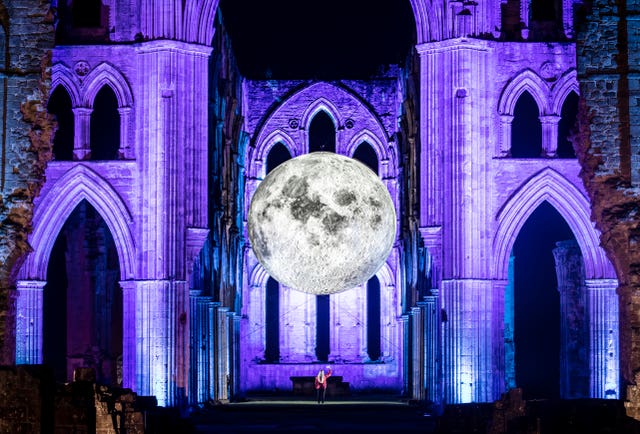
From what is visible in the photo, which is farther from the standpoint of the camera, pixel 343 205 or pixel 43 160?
pixel 343 205

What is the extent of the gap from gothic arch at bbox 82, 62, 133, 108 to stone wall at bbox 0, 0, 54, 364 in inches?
364

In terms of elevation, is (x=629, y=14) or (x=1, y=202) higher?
(x=629, y=14)

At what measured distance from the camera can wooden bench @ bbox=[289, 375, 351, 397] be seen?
1644 inches

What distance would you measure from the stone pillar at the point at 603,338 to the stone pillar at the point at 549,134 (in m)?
3.14

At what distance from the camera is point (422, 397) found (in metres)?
36.7

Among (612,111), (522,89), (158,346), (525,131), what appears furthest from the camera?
(525,131)

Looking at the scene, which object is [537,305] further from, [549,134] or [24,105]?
[24,105]

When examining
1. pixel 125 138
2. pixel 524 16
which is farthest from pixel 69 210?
pixel 524 16

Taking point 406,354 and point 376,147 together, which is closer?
point 406,354

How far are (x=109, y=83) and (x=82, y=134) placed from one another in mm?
1347

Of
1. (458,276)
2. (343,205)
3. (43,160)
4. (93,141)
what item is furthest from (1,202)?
(93,141)

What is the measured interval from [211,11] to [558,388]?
15418mm

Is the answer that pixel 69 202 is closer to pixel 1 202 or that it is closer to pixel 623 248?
pixel 1 202

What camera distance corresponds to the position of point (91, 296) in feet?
121
